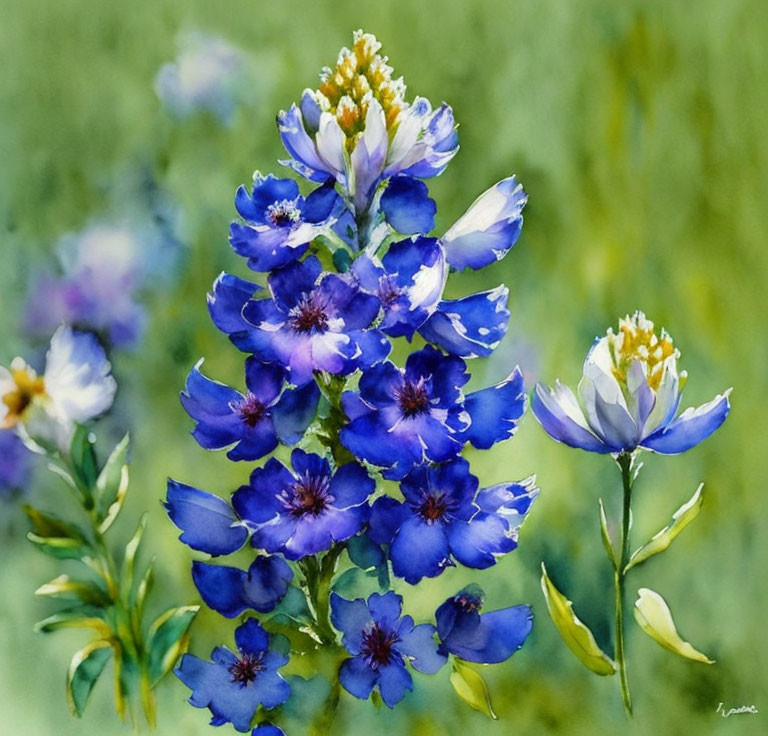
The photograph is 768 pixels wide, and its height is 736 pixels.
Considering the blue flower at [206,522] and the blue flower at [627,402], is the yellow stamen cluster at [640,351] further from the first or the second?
the blue flower at [206,522]

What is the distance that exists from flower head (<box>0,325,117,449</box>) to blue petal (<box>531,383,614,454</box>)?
30 cm

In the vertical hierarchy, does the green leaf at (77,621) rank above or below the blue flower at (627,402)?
below

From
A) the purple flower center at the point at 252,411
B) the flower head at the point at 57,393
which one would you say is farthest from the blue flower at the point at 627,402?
the flower head at the point at 57,393

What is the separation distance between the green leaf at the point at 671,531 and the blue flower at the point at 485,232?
241 millimetres

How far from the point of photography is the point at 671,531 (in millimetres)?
759

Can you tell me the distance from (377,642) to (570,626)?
0.53 feet

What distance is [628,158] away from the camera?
0.76 meters

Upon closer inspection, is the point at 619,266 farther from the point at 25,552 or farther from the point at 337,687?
the point at 25,552

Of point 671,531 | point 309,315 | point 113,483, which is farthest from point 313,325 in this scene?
point 671,531

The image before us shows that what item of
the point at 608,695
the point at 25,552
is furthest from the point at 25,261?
Result: the point at 608,695

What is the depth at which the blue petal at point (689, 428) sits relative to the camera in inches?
28.8

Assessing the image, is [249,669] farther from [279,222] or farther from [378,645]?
[279,222]

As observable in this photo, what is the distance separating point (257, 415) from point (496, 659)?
9.1 inches

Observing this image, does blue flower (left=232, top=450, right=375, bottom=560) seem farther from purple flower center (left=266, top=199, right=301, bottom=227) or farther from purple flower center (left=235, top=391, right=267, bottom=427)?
purple flower center (left=266, top=199, right=301, bottom=227)
